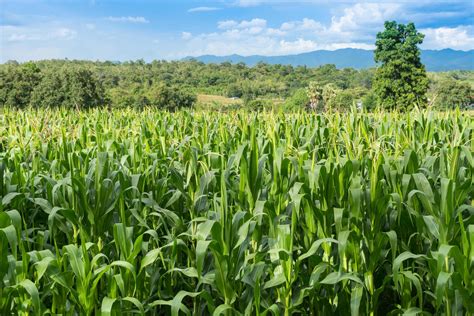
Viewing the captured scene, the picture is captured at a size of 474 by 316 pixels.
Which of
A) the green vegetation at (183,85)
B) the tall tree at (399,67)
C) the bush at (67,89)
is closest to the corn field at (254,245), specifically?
the green vegetation at (183,85)

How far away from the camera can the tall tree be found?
156 ft

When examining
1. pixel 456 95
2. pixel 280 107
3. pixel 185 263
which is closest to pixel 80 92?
pixel 280 107

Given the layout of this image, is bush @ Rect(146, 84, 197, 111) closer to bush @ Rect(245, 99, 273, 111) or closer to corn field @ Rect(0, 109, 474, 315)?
bush @ Rect(245, 99, 273, 111)

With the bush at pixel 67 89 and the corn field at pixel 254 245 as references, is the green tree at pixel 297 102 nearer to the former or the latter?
the corn field at pixel 254 245

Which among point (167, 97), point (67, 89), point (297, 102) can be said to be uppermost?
point (67, 89)

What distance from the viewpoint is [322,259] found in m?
3.25

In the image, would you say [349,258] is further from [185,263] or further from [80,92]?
[80,92]

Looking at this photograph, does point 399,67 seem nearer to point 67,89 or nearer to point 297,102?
point 297,102

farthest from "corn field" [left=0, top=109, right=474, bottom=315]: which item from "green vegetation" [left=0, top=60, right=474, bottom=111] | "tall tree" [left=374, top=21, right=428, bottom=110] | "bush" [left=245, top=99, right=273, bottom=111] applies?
"tall tree" [left=374, top=21, right=428, bottom=110]

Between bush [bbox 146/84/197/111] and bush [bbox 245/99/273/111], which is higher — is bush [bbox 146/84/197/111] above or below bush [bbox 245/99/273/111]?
below

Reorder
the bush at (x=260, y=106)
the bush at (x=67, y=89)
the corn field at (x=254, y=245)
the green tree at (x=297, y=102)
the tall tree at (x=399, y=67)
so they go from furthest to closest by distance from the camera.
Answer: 1. the tall tree at (x=399, y=67)
2. the bush at (x=67, y=89)
3. the green tree at (x=297, y=102)
4. the bush at (x=260, y=106)
5. the corn field at (x=254, y=245)

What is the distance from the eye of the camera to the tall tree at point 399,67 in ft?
156

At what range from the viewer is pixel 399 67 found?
160ft

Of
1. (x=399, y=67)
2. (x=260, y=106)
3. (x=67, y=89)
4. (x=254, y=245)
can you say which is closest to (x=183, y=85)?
(x=67, y=89)
